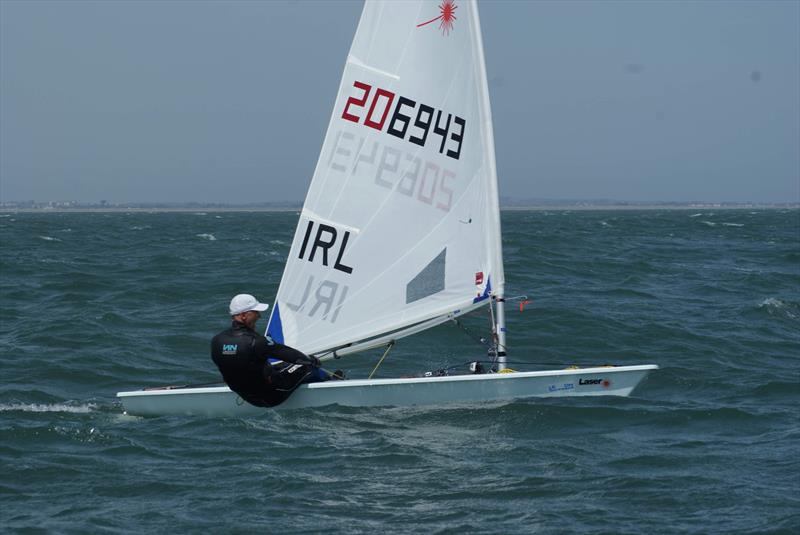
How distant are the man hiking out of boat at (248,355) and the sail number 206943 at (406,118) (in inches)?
92.9

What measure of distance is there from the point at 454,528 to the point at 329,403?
3646 millimetres

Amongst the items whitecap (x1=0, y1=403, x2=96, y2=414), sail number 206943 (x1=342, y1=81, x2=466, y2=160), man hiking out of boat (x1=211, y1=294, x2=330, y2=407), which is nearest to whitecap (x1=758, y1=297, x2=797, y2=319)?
sail number 206943 (x1=342, y1=81, x2=466, y2=160)

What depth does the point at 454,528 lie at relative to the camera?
7281 millimetres

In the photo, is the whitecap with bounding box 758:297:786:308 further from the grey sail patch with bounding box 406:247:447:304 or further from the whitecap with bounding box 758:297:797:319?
the grey sail patch with bounding box 406:247:447:304

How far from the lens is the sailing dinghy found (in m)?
10.6

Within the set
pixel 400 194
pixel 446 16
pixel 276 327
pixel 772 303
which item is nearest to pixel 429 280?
pixel 400 194

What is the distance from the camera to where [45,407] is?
11.4 meters

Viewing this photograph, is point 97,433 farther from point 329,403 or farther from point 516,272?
point 516,272

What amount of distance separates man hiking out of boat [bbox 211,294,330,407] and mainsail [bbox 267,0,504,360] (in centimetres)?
97

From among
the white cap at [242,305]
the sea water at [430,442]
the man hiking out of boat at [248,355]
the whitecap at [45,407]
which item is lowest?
the whitecap at [45,407]

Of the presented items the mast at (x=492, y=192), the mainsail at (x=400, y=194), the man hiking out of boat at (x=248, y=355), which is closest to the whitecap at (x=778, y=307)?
the mast at (x=492, y=192)

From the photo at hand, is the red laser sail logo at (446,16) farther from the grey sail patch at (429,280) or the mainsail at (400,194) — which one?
the grey sail patch at (429,280)

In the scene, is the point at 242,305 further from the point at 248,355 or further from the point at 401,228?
the point at 401,228

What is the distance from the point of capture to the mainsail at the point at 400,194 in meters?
10.7
